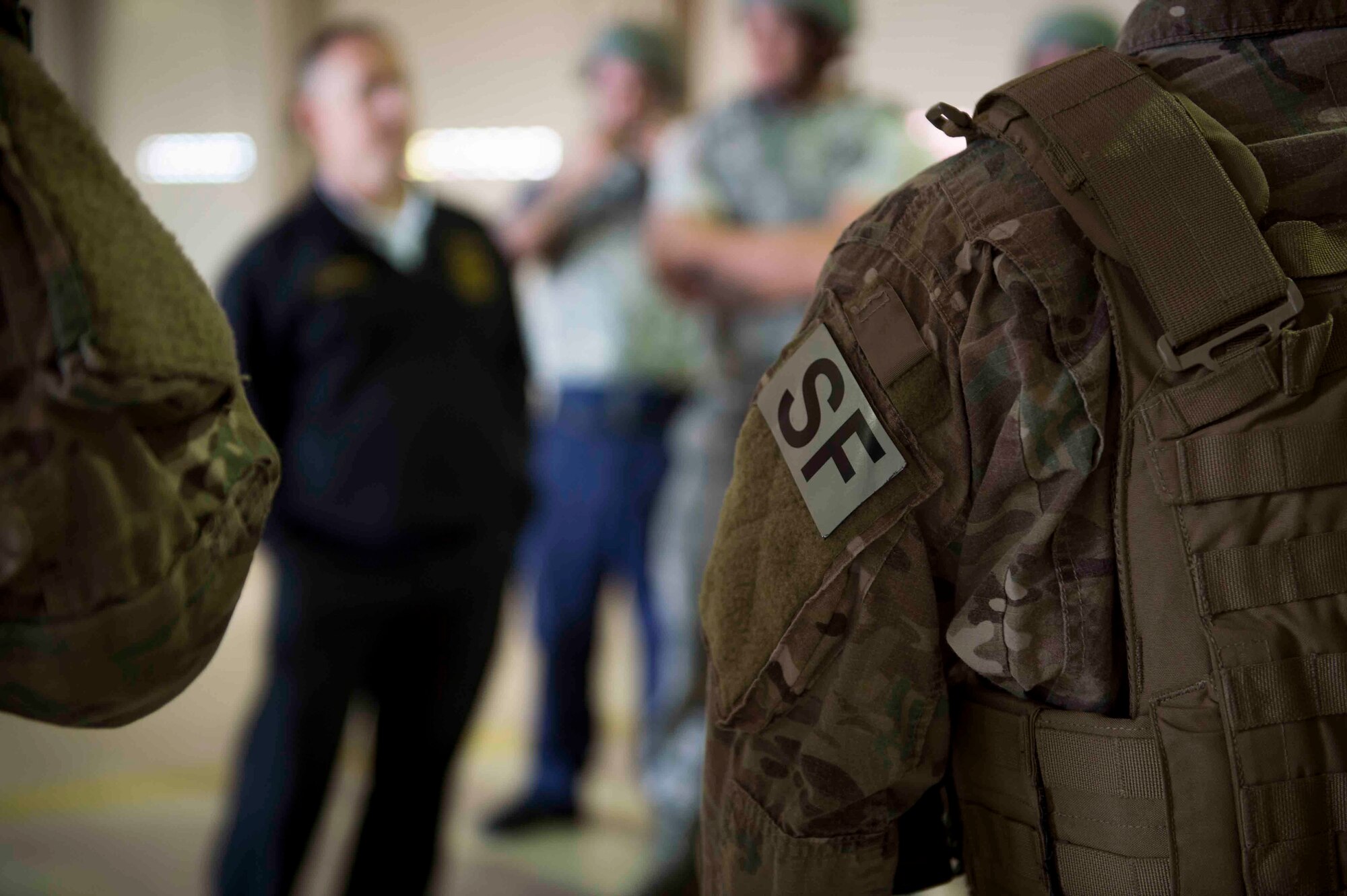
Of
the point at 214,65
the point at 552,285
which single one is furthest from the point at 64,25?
the point at 552,285

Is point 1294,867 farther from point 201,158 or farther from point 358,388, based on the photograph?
point 201,158

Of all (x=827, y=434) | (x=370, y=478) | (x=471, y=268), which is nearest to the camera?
(x=827, y=434)

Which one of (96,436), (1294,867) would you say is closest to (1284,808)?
(1294,867)

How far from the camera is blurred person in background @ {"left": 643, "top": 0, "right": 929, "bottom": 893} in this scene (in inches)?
84.3

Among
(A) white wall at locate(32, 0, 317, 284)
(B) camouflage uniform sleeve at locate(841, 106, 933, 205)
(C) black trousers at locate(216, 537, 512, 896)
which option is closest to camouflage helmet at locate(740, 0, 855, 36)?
(B) camouflage uniform sleeve at locate(841, 106, 933, 205)

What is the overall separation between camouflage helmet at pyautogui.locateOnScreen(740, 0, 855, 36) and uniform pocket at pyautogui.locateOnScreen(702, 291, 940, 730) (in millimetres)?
1500

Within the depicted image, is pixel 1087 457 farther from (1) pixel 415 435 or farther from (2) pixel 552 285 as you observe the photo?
(2) pixel 552 285

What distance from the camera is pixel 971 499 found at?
767 mm

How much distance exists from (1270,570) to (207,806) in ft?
8.75

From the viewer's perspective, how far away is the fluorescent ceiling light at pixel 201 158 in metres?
5.35

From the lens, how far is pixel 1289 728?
0.69 m

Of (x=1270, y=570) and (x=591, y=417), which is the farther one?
(x=591, y=417)

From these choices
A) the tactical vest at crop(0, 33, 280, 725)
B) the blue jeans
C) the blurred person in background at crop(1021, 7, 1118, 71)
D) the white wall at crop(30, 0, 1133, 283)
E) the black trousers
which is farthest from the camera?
the white wall at crop(30, 0, 1133, 283)

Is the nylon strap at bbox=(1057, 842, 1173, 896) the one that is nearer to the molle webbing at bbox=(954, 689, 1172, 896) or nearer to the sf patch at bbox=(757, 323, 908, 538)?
the molle webbing at bbox=(954, 689, 1172, 896)
